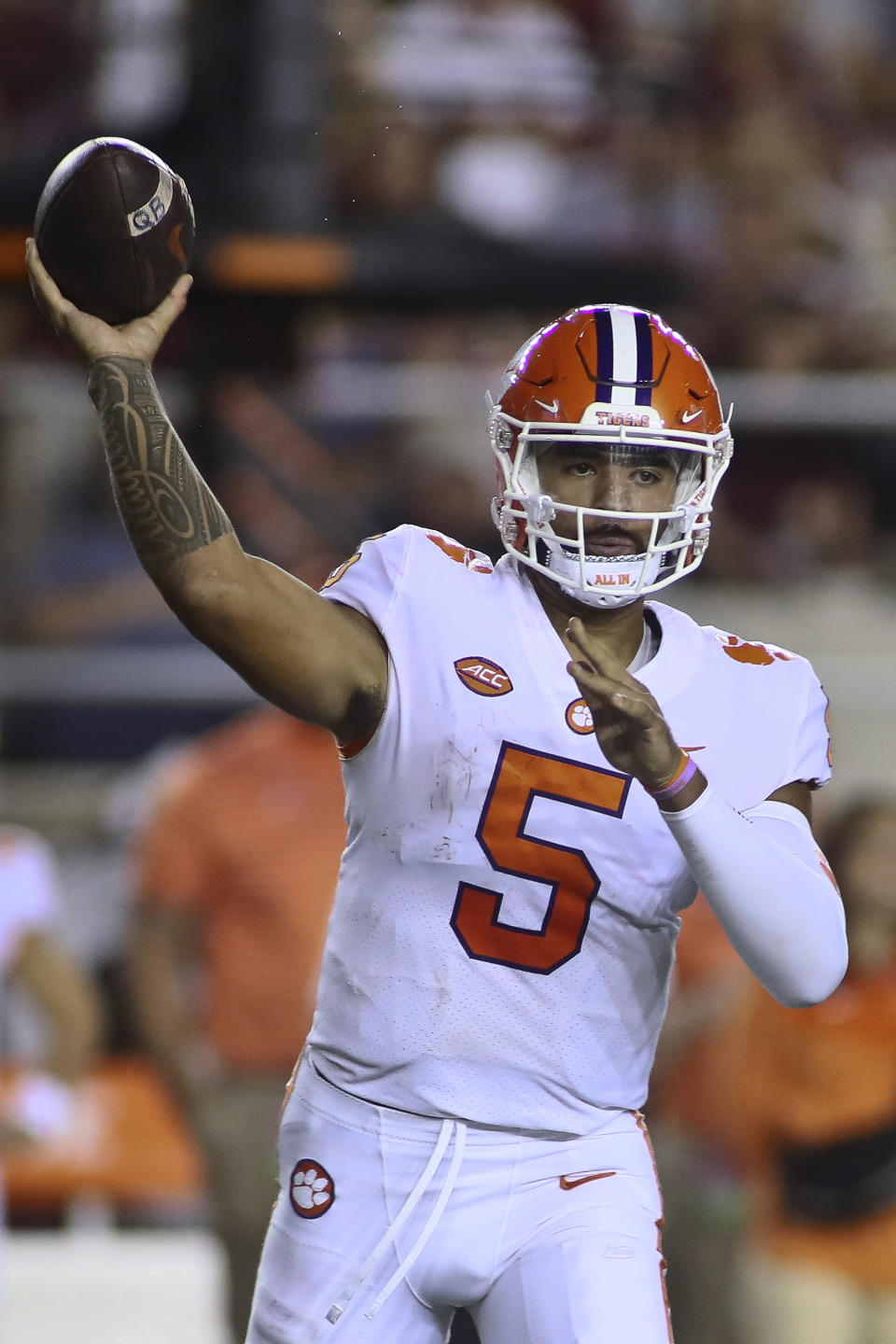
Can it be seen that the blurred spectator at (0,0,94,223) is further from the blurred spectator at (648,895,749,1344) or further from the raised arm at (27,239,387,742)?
the raised arm at (27,239,387,742)

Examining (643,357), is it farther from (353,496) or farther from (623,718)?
(353,496)

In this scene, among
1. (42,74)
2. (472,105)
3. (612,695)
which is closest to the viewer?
(612,695)

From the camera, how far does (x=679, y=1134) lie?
4621mm

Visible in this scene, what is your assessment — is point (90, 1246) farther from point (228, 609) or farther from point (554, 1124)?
point (228, 609)

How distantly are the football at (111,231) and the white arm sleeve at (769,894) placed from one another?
2.77 feet

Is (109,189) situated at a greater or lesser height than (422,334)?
greater

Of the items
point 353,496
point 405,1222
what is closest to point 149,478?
point 405,1222

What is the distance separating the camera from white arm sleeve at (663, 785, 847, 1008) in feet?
6.74

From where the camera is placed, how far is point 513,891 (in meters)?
2.26

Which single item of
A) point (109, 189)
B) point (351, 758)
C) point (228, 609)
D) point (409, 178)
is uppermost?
point (109, 189)

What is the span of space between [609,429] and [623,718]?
450 millimetres

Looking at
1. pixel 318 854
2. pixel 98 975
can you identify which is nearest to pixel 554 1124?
pixel 318 854

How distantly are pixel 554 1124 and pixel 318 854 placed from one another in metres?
2.19

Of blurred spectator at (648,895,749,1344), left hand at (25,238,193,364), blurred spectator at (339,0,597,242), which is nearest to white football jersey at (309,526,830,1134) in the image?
left hand at (25,238,193,364)
